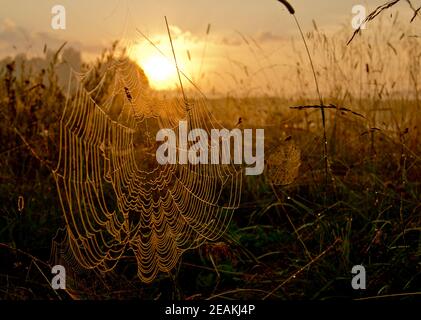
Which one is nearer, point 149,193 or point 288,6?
point 288,6

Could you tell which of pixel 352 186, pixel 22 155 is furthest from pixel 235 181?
pixel 22 155

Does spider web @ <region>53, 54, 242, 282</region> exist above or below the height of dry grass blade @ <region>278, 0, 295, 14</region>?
below

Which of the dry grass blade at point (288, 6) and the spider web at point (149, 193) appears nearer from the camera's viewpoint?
the dry grass blade at point (288, 6)

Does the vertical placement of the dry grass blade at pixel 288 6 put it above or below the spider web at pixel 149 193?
above

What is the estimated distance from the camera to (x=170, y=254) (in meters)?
3.11

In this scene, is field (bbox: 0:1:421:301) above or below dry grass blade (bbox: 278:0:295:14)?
below

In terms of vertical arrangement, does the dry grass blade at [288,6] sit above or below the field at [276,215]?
above

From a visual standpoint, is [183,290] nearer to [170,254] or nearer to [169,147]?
[170,254]

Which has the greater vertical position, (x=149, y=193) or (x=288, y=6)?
(x=288, y=6)

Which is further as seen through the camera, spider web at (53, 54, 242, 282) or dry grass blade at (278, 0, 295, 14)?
spider web at (53, 54, 242, 282)

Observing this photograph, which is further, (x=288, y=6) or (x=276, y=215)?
(x=276, y=215)
